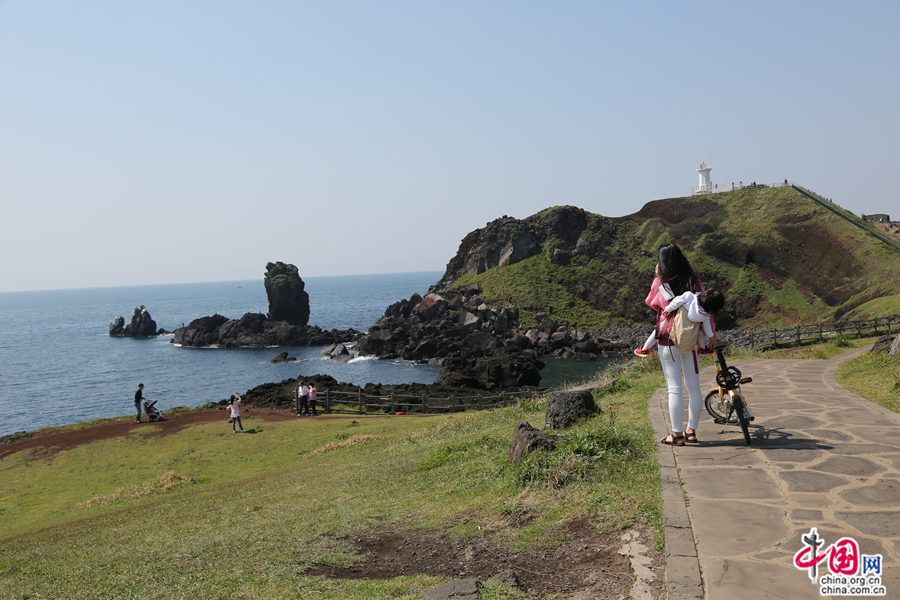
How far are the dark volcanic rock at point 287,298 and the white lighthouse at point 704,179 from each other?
6454cm

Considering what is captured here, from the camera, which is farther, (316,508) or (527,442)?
(316,508)

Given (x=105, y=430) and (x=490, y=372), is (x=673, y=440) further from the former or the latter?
(x=490, y=372)

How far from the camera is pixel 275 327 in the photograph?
312 ft

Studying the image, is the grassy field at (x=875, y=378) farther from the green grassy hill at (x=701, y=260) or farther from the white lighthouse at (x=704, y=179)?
the white lighthouse at (x=704, y=179)

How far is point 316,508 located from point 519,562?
552cm

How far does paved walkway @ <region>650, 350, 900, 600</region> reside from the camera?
446cm

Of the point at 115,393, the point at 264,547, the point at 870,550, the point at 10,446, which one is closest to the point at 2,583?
the point at 264,547

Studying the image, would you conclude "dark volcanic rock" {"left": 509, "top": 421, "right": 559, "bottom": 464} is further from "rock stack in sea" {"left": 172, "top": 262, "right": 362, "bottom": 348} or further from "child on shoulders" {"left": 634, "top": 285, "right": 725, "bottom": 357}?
"rock stack in sea" {"left": 172, "top": 262, "right": 362, "bottom": 348}

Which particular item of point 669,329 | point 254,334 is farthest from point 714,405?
point 254,334

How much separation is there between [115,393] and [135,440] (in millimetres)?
39874

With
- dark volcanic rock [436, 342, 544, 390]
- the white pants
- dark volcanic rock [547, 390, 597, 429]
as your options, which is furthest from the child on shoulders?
dark volcanic rock [436, 342, 544, 390]

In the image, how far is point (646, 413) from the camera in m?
10.5

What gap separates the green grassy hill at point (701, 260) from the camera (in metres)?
70.1

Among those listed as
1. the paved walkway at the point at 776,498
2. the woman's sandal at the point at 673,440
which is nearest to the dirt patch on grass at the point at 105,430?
the woman's sandal at the point at 673,440
